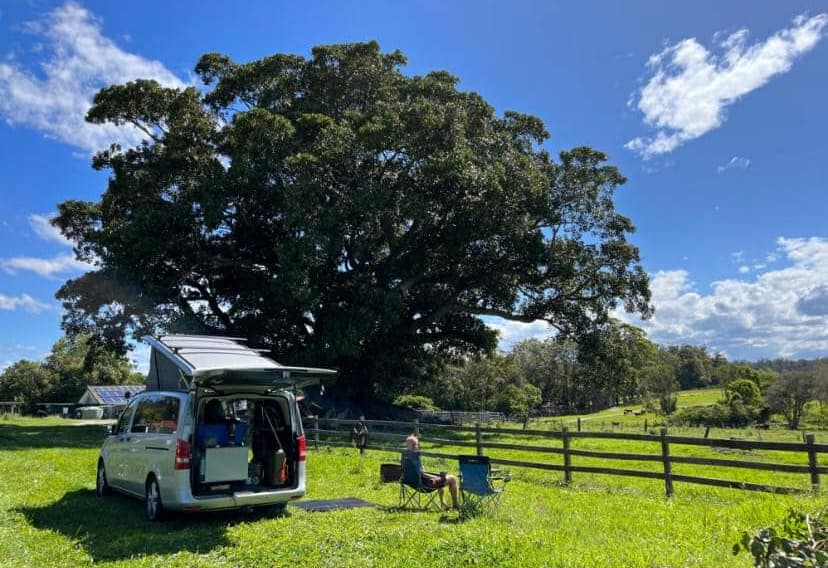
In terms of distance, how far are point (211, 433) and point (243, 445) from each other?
46 cm

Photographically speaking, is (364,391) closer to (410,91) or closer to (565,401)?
(410,91)

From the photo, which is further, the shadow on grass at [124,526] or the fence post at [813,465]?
the fence post at [813,465]

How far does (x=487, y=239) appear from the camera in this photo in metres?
26.2

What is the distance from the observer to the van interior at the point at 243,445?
25.5 feet

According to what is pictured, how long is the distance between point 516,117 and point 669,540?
24845mm

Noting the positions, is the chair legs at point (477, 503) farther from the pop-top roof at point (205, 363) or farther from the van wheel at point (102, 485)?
the van wheel at point (102, 485)

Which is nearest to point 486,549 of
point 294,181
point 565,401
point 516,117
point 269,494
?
point 269,494

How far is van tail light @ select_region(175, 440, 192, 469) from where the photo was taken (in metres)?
7.41

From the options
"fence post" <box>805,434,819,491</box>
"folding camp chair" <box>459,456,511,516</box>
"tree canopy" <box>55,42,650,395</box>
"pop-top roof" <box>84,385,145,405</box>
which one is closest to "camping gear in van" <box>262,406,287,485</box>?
"folding camp chair" <box>459,456,511,516</box>

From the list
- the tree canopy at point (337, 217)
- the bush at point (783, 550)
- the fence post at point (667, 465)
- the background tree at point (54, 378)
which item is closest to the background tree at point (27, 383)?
the background tree at point (54, 378)

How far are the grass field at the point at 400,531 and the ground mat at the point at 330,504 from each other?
323 mm

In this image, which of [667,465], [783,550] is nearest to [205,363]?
[783,550]

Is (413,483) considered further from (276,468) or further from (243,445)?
(243,445)

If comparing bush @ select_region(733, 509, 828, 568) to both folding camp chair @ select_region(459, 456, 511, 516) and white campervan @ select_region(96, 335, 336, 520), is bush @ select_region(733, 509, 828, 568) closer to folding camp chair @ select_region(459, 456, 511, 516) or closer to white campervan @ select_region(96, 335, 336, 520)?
folding camp chair @ select_region(459, 456, 511, 516)
